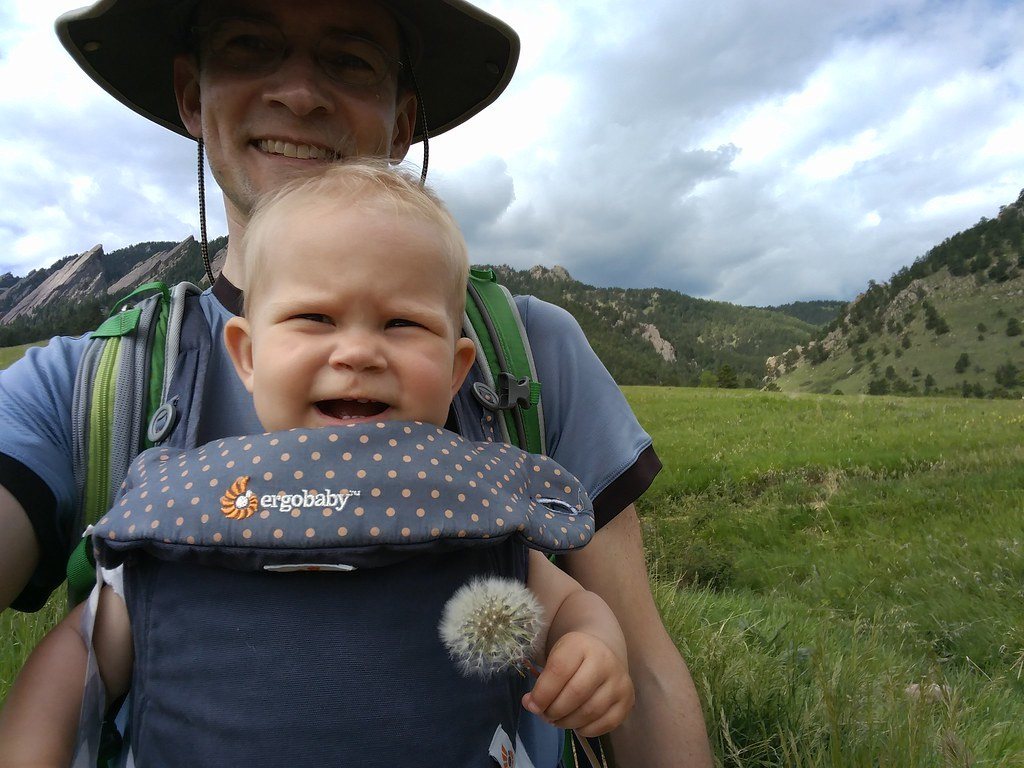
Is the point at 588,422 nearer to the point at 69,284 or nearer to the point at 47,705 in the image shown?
the point at 47,705

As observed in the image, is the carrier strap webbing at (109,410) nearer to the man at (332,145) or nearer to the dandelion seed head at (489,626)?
the man at (332,145)

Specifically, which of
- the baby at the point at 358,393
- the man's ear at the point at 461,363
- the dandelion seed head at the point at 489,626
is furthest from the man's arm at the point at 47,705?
the man's ear at the point at 461,363

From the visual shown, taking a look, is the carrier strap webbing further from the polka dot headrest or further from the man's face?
the man's face

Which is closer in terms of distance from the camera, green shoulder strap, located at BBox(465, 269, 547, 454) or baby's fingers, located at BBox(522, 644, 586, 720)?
baby's fingers, located at BBox(522, 644, 586, 720)

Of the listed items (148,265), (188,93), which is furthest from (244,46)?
(148,265)

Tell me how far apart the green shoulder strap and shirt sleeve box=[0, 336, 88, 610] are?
1188mm

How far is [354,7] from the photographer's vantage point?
2.38 metres

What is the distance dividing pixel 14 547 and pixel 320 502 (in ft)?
2.68

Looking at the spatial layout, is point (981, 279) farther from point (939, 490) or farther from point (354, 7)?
point (354, 7)

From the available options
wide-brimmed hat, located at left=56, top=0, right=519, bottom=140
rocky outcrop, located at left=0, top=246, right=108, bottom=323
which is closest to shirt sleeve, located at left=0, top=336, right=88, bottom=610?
wide-brimmed hat, located at left=56, top=0, right=519, bottom=140

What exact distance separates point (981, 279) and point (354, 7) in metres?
188

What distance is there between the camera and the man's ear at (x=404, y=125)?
2832 millimetres

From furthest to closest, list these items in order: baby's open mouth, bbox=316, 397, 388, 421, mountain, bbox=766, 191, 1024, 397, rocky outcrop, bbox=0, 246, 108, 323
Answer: rocky outcrop, bbox=0, 246, 108, 323 → mountain, bbox=766, 191, 1024, 397 → baby's open mouth, bbox=316, 397, 388, 421

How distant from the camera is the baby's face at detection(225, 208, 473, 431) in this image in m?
1.75
